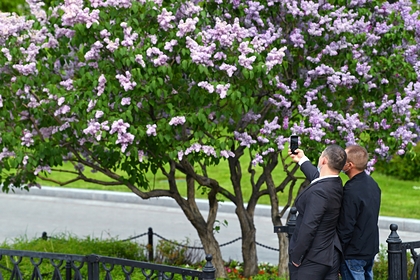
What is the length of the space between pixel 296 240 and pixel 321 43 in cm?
289

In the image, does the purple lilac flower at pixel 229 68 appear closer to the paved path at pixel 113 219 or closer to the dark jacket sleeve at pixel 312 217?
the dark jacket sleeve at pixel 312 217

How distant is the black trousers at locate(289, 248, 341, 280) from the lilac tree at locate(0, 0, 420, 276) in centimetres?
190

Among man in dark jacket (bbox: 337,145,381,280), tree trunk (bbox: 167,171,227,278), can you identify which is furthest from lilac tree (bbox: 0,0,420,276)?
man in dark jacket (bbox: 337,145,381,280)

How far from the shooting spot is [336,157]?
5.12 metres

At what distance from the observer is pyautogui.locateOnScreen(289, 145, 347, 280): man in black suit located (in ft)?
16.4

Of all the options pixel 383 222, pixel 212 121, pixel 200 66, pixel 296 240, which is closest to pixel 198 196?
pixel 383 222

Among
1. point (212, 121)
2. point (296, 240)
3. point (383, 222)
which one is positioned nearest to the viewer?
point (296, 240)

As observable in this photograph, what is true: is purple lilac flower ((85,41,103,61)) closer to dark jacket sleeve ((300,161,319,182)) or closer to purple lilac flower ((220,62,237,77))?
purple lilac flower ((220,62,237,77))

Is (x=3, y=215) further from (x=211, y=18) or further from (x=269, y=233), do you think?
(x=211, y=18)

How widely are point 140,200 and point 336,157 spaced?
36.0 feet

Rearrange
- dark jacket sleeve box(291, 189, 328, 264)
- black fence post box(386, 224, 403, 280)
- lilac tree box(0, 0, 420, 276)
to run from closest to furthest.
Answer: dark jacket sleeve box(291, 189, 328, 264)
black fence post box(386, 224, 403, 280)
lilac tree box(0, 0, 420, 276)

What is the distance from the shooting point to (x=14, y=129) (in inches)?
285

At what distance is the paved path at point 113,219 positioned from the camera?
1241 centimetres

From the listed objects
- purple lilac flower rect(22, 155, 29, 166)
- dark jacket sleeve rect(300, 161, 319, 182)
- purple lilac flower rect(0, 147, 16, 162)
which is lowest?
dark jacket sleeve rect(300, 161, 319, 182)
